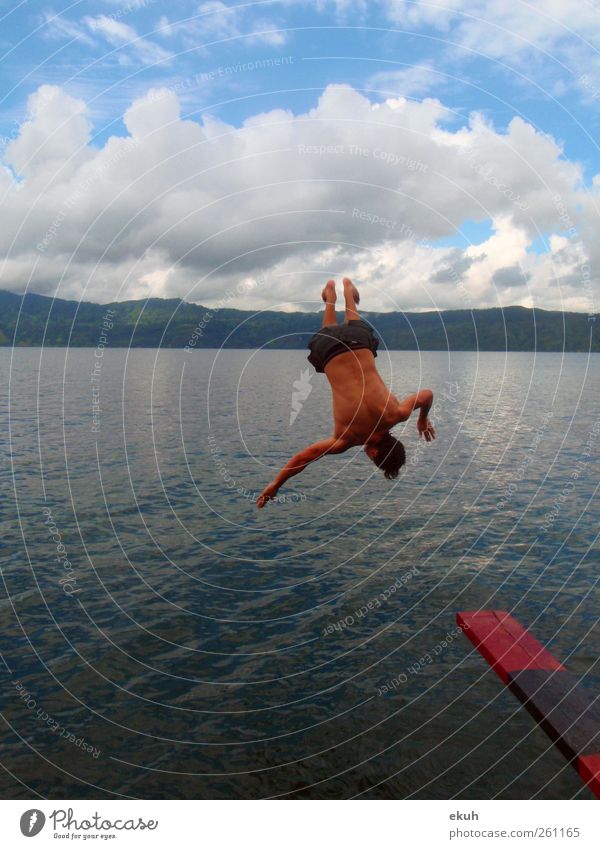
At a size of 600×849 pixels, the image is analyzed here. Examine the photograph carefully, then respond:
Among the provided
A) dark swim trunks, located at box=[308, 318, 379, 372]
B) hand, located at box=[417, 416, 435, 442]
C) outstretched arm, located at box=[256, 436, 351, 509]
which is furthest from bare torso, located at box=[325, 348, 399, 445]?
hand, located at box=[417, 416, 435, 442]

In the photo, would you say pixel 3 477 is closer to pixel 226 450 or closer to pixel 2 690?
pixel 226 450

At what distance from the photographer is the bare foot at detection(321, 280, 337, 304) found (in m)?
11.5

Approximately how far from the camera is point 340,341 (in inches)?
441

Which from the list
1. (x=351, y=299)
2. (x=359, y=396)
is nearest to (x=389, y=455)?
(x=359, y=396)

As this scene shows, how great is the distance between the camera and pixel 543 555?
126 ft

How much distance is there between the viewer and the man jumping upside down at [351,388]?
1108 centimetres

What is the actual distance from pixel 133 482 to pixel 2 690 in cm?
3168

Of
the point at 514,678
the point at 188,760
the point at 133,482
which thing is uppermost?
the point at 133,482

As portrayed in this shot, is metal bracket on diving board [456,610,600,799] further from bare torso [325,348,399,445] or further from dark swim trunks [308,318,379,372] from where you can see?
dark swim trunks [308,318,379,372]

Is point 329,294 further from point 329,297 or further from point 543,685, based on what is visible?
point 543,685

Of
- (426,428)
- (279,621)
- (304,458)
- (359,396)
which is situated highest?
(359,396)

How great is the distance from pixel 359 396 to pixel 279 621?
821 inches
